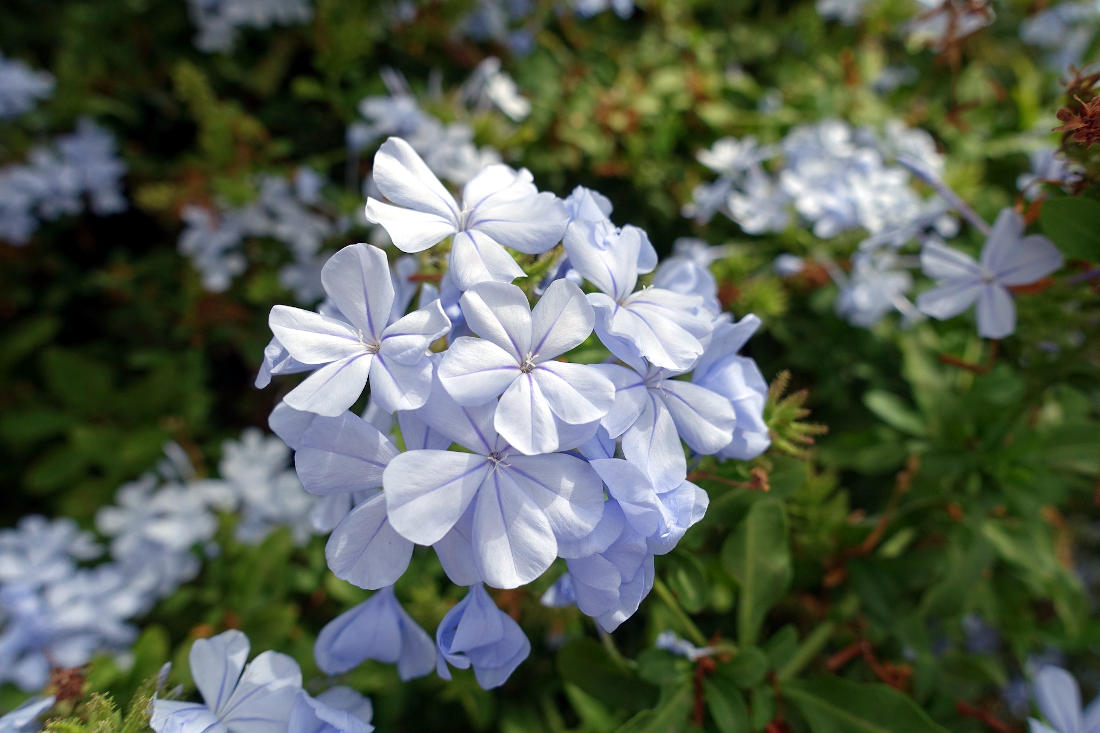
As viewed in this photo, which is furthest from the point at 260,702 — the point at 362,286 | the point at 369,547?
the point at 362,286

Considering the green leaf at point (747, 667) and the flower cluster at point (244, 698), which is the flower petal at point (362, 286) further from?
the green leaf at point (747, 667)

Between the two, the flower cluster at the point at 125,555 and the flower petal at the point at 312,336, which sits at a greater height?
the flower petal at the point at 312,336

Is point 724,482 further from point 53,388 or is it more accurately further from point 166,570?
point 53,388

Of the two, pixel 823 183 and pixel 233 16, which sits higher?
pixel 233 16

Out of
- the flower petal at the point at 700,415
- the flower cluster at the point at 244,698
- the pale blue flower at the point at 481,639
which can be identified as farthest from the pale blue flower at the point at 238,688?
the flower petal at the point at 700,415

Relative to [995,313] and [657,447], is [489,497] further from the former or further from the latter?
[995,313]
